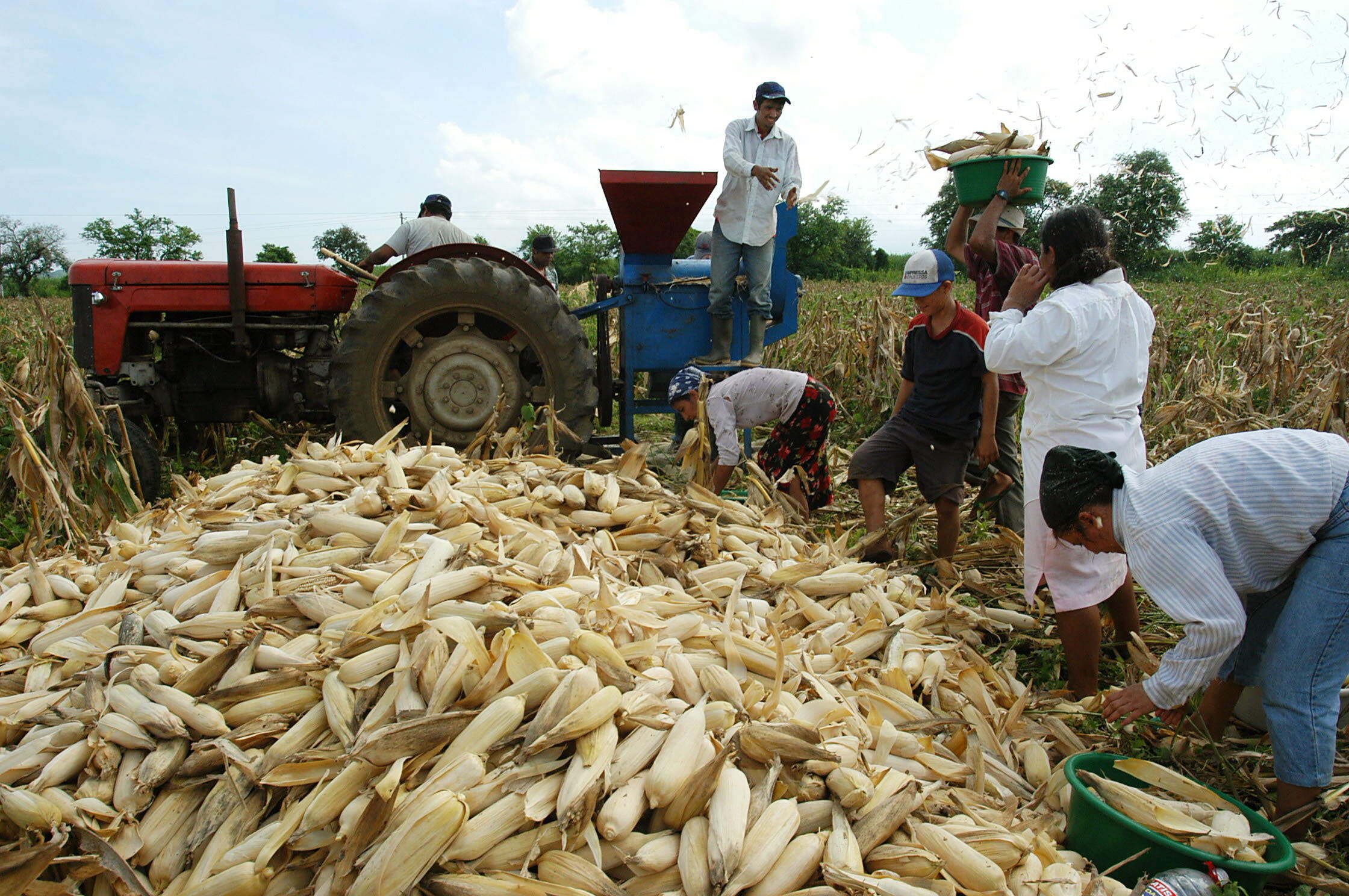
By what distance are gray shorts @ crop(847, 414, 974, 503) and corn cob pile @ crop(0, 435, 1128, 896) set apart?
52.2 inches

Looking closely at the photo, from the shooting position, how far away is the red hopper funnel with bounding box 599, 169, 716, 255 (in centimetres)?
539

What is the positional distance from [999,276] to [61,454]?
5.04 m

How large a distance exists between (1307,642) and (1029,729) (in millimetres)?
930

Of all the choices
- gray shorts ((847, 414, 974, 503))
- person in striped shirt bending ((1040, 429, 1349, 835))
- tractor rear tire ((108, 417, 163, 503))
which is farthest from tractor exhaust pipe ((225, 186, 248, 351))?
person in striped shirt bending ((1040, 429, 1349, 835))

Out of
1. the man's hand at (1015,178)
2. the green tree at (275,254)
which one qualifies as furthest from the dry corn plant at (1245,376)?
the green tree at (275,254)

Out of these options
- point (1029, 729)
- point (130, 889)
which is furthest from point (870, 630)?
point (130, 889)

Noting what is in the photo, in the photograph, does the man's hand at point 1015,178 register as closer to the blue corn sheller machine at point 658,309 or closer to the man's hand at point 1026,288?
the man's hand at point 1026,288

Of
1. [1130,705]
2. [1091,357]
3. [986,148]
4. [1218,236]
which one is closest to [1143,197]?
[1218,236]

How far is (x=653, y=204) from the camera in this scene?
5.59 meters

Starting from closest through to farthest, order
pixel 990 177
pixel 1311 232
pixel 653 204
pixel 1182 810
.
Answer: pixel 1182 810 < pixel 990 177 < pixel 653 204 < pixel 1311 232

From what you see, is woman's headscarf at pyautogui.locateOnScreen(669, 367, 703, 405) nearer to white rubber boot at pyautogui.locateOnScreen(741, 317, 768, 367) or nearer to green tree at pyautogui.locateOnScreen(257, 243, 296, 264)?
white rubber boot at pyautogui.locateOnScreen(741, 317, 768, 367)

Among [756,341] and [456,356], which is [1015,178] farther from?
[456,356]

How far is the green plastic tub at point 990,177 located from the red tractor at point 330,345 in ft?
7.84

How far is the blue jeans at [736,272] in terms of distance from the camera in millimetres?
5801
